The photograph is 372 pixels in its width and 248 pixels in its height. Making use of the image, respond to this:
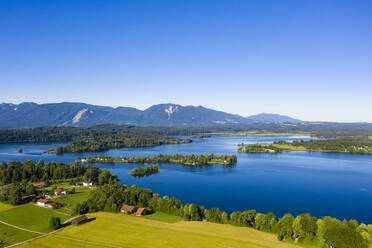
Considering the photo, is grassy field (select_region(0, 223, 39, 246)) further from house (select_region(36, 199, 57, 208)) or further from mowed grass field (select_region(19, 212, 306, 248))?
house (select_region(36, 199, 57, 208))

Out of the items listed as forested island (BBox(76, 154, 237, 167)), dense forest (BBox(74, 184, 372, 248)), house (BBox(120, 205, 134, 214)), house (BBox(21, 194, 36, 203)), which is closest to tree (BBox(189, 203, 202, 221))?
dense forest (BBox(74, 184, 372, 248))

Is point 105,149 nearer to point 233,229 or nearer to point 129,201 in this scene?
point 129,201

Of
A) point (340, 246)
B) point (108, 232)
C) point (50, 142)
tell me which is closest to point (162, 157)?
point (108, 232)

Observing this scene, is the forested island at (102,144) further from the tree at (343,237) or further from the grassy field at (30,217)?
the tree at (343,237)

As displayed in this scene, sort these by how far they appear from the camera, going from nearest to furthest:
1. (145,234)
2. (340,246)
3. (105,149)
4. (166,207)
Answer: (340,246), (145,234), (166,207), (105,149)

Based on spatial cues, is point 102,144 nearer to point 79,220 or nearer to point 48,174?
point 48,174
